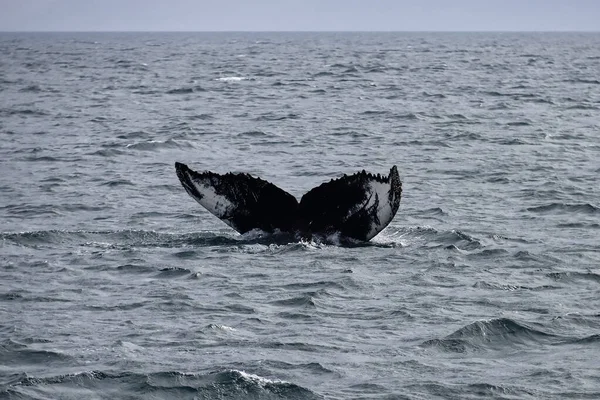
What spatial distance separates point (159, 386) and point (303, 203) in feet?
16.4

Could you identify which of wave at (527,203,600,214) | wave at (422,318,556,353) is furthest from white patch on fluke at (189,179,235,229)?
wave at (527,203,600,214)

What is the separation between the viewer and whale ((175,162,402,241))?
13.1 metres

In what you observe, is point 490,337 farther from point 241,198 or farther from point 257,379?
point 241,198

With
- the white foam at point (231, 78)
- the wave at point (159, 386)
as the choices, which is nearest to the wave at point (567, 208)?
the wave at point (159, 386)

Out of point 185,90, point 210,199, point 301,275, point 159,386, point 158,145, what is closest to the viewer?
point 159,386

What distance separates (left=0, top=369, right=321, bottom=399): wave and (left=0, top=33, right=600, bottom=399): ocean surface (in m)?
0.02

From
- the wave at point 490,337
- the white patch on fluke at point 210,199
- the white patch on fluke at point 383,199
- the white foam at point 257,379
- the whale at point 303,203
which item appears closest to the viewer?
the white foam at point 257,379

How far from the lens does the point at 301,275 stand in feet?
41.6

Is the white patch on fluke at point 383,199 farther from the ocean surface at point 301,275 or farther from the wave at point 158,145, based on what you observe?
the wave at point 158,145

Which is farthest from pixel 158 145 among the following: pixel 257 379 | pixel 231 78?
pixel 231 78

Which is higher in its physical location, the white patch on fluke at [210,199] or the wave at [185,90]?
the white patch on fluke at [210,199]

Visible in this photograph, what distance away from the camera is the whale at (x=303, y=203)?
43.1ft

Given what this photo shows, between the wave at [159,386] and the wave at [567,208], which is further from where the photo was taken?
the wave at [567,208]

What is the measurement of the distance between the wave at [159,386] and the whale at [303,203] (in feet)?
13.9
